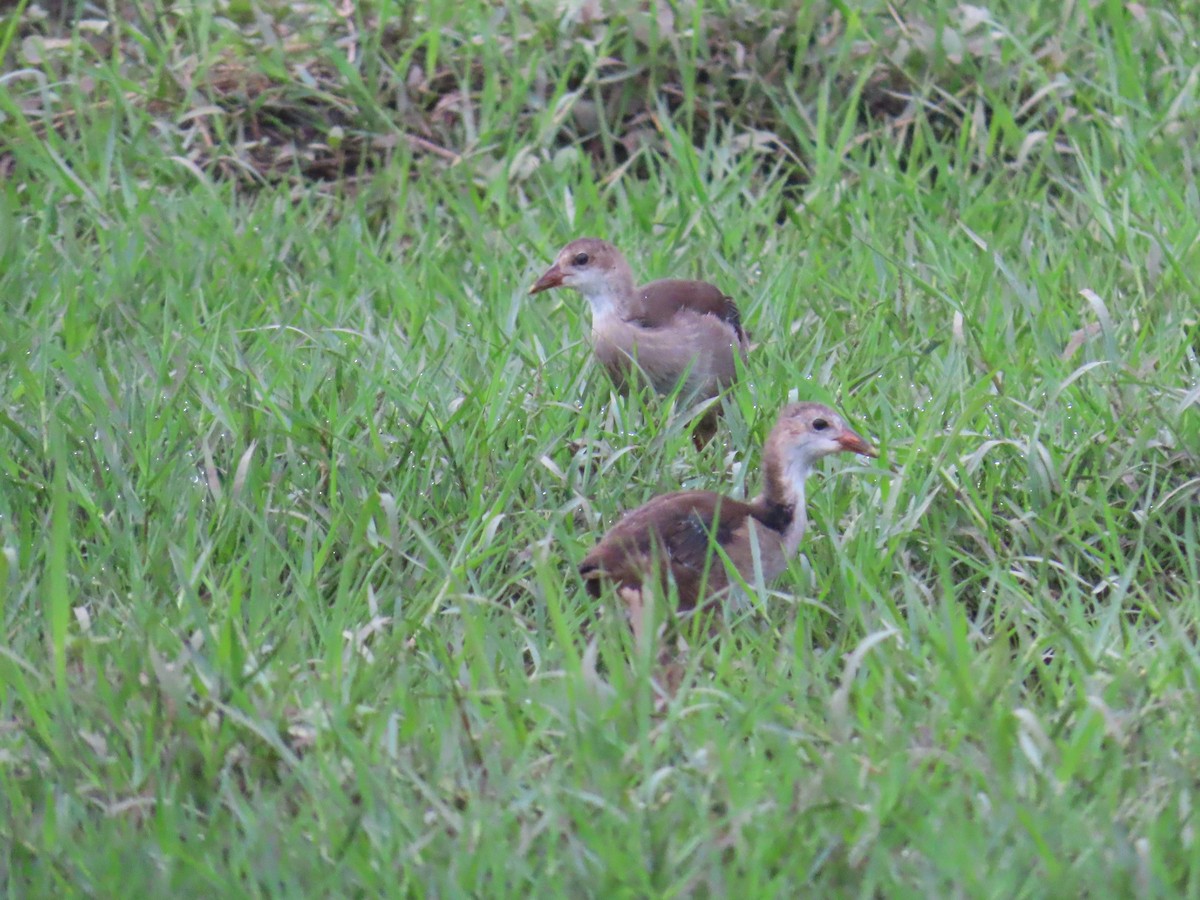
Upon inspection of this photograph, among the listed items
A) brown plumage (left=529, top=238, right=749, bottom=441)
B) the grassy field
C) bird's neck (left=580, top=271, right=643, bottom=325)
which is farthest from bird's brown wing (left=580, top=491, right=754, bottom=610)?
bird's neck (left=580, top=271, right=643, bottom=325)

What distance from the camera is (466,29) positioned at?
25.2ft

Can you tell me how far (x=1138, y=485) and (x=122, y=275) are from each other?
337cm

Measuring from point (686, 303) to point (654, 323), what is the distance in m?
0.12

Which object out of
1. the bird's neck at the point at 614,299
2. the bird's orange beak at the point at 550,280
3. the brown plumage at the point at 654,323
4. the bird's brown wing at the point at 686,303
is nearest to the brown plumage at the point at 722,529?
the brown plumage at the point at 654,323

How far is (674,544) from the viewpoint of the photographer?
449cm

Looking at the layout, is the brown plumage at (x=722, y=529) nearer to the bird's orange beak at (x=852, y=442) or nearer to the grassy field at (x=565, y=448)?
the bird's orange beak at (x=852, y=442)

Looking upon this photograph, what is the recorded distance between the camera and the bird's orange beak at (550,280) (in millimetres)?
6164

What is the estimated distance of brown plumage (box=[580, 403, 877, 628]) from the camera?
14.4ft

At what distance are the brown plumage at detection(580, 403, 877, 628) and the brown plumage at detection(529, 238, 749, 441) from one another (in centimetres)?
94

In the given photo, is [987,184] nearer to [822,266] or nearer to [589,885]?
[822,266]

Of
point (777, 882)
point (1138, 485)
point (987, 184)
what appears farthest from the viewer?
point (987, 184)

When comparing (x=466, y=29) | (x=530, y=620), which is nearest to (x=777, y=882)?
(x=530, y=620)

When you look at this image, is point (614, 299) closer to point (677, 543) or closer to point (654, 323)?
point (654, 323)

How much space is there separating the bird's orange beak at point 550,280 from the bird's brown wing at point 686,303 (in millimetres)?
278
